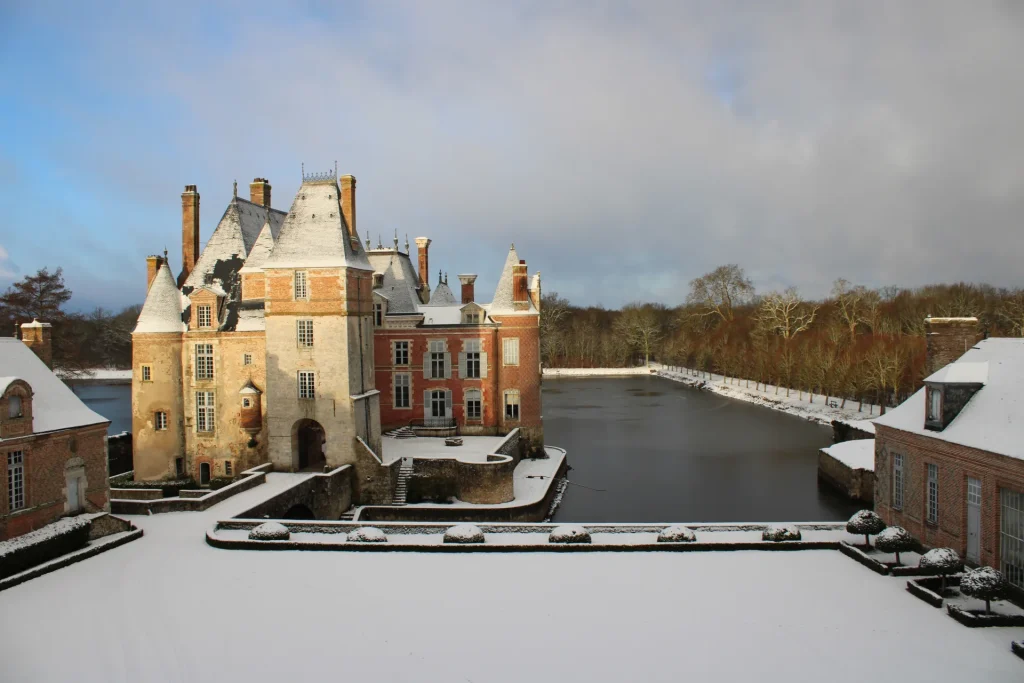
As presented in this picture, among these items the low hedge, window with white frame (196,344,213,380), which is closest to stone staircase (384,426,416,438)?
window with white frame (196,344,213,380)

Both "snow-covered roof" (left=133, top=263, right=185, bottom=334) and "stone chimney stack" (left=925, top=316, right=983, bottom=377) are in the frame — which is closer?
"stone chimney stack" (left=925, top=316, right=983, bottom=377)

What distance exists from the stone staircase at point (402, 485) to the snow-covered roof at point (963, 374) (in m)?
16.9

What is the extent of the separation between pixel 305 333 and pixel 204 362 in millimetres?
5080

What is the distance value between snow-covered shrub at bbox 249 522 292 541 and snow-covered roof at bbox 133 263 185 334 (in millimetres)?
13329

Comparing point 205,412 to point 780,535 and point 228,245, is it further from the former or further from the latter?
point 780,535

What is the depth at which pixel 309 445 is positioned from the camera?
2730 centimetres

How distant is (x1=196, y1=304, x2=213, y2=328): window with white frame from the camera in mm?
26297

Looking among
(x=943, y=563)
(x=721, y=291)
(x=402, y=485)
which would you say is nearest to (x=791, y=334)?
(x=721, y=291)

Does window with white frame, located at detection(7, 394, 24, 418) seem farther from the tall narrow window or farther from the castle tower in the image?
the tall narrow window

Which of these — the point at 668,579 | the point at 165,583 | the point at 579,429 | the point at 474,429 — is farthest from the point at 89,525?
the point at 579,429

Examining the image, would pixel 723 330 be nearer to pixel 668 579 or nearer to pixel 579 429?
pixel 579 429

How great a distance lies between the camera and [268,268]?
24297 millimetres

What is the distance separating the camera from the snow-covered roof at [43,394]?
16.2 metres

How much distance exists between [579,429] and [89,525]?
108 feet
